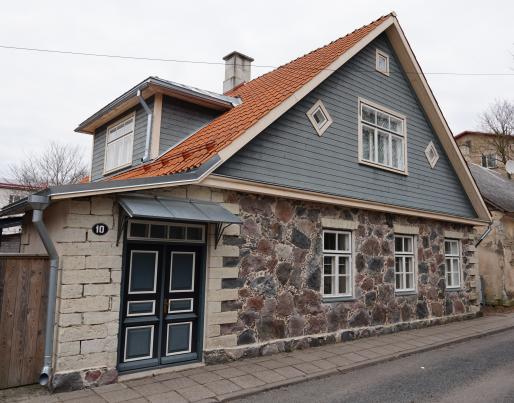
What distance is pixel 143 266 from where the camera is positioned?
21.7 feet

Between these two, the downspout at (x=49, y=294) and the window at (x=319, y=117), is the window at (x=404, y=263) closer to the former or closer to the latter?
the window at (x=319, y=117)

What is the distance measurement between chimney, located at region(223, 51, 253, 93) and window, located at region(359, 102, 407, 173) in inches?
195

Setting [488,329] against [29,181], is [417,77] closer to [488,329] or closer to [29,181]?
[488,329]

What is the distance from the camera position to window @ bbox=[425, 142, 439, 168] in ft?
39.2

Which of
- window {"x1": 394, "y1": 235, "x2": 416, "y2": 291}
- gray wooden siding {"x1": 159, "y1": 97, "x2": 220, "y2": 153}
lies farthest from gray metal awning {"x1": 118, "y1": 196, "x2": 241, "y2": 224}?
window {"x1": 394, "y1": 235, "x2": 416, "y2": 291}

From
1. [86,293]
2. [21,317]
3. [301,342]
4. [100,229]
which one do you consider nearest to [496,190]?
[301,342]

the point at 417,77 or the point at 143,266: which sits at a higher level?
the point at 417,77

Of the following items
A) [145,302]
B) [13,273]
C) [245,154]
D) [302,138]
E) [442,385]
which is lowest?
[442,385]

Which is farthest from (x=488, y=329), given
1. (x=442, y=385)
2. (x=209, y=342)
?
(x=209, y=342)

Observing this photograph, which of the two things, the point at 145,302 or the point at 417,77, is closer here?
the point at 145,302

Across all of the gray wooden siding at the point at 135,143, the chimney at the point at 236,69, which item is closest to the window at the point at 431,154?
the chimney at the point at 236,69

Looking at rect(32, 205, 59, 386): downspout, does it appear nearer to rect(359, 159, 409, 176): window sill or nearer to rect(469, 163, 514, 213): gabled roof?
rect(359, 159, 409, 176): window sill

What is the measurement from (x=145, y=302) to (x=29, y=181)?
95.4 feet

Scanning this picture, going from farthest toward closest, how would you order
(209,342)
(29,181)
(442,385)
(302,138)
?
(29,181), (302,138), (209,342), (442,385)
